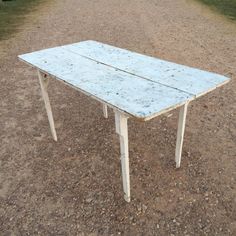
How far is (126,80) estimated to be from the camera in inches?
92.6

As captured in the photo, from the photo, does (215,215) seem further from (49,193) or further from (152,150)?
(49,193)

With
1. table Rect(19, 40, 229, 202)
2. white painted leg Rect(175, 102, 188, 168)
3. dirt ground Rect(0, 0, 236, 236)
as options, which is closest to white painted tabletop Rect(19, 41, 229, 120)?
table Rect(19, 40, 229, 202)

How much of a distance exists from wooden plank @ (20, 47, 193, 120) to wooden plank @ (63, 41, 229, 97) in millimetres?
91

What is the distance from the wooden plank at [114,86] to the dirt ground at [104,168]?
2.18 ft

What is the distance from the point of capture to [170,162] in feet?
10.1

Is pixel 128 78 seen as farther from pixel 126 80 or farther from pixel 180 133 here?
pixel 180 133

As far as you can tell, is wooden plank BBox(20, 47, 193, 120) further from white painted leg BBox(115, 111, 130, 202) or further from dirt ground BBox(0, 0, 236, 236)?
dirt ground BBox(0, 0, 236, 236)

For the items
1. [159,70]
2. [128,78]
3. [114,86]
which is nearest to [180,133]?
[159,70]

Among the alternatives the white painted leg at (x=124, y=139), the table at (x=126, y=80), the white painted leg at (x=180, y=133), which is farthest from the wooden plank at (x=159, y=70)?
the white painted leg at (x=124, y=139)

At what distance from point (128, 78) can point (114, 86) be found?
7.8 inches

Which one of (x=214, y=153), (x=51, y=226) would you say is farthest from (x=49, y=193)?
(x=214, y=153)

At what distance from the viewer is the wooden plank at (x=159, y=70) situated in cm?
221

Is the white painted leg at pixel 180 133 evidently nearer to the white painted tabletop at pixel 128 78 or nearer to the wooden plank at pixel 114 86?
the white painted tabletop at pixel 128 78

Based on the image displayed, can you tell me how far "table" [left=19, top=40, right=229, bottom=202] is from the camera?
1.99m
